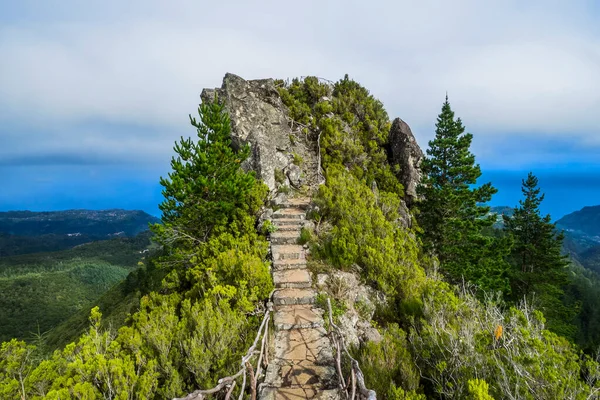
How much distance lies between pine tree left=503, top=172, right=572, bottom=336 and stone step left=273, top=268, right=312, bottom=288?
21553 mm

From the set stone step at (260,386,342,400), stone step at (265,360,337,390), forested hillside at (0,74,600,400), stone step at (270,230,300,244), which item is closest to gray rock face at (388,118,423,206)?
forested hillside at (0,74,600,400)

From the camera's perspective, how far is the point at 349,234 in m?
9.85

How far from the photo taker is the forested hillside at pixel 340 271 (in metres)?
4.56

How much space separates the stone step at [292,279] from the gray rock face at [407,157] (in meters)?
13.6

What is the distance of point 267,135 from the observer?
16.8 m

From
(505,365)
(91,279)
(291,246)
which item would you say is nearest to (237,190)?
(291,246)

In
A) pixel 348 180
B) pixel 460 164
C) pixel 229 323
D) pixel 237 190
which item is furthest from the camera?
pixel 460 164

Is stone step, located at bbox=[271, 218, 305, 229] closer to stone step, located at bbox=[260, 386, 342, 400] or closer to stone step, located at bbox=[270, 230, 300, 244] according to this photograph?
stone step, located at bbox=[270, 230, 300, 244]

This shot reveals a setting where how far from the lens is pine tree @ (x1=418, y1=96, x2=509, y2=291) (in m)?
18.9

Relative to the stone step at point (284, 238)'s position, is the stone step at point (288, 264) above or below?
below

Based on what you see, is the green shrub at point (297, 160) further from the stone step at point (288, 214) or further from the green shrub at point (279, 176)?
the stone step at point (288, 214)

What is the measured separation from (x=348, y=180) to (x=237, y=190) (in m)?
6.83

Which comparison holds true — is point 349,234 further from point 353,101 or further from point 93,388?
point 353,101

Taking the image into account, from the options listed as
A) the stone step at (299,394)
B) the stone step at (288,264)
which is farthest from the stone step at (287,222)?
the stone step at (299,394)
